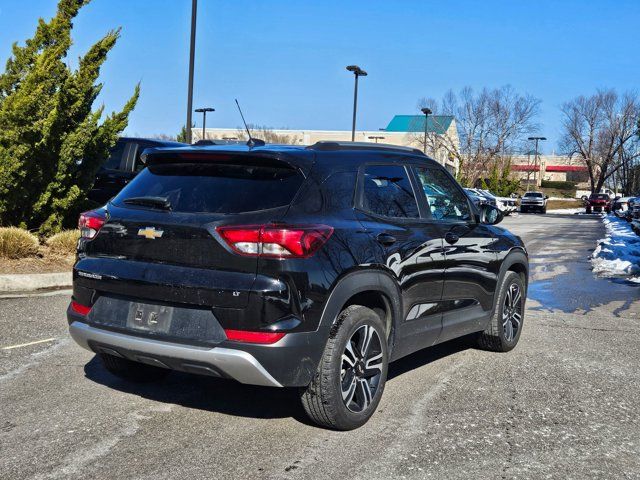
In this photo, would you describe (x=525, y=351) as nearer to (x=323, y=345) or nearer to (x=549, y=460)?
(x=549, y=460)

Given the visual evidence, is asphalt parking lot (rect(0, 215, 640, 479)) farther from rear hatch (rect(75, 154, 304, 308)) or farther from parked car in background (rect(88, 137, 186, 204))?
parked car in background (rect(88, 137, 186, 204))

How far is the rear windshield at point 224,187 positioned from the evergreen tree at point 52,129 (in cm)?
693

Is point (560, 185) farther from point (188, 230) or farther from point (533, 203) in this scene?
point (188, 230)

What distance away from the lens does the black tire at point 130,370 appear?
512 centimetres

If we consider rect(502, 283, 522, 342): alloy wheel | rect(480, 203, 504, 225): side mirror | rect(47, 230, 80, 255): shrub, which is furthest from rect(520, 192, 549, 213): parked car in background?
rect(480, 203, 504, 225): side mirror

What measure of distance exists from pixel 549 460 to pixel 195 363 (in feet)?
6.67

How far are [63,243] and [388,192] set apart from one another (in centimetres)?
715

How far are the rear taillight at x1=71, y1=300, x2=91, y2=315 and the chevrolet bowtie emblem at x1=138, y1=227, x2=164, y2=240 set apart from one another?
2.08 ft

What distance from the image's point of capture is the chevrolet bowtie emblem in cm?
418

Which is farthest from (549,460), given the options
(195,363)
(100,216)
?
(100,216)

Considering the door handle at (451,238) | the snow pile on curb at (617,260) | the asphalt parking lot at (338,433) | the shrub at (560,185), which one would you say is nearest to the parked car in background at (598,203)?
the snow pile on curb at (617,260)

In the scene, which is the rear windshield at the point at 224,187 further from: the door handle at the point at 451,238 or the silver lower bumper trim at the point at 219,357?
the door handle at the point at 451,238

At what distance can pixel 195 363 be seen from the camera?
12.9 feet

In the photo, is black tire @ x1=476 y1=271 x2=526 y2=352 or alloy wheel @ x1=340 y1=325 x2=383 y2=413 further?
black tire @ x1=476 y1=271 x2=526 y2=352
